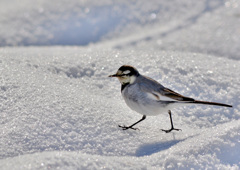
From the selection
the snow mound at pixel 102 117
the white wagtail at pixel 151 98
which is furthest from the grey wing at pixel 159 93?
the snow mound at pixel 102 117

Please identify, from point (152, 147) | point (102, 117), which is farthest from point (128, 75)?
point (152, 147)

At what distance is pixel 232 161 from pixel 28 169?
1.45 meters

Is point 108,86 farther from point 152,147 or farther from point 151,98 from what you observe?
point 152,147

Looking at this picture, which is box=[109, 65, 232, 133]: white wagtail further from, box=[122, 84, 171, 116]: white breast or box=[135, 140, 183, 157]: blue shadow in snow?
box=[135, 140, 183, 157]: blue shadow in snow

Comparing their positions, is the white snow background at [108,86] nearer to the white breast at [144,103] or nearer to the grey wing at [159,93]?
the white breast at [144,103]

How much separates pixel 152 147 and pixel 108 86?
1105mm

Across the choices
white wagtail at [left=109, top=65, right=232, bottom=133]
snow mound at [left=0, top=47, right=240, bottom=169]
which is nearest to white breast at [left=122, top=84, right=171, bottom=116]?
white wagtail at [left=109, top=65, right=232, bottom=133]

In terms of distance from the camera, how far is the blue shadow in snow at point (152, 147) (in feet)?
9.31

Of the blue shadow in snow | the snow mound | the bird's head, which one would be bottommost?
the blue shadow in snow

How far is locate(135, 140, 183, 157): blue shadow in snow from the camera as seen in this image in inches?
112

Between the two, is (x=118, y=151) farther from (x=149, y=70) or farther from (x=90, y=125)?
(x=149, y=70)

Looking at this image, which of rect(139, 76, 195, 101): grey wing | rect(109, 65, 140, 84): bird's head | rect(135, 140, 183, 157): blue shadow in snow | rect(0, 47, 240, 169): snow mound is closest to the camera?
rect(0, 47, 240, 169): snow mound

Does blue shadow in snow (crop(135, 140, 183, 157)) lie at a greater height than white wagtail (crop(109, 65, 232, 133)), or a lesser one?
lesser

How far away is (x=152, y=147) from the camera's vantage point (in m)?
2.95
